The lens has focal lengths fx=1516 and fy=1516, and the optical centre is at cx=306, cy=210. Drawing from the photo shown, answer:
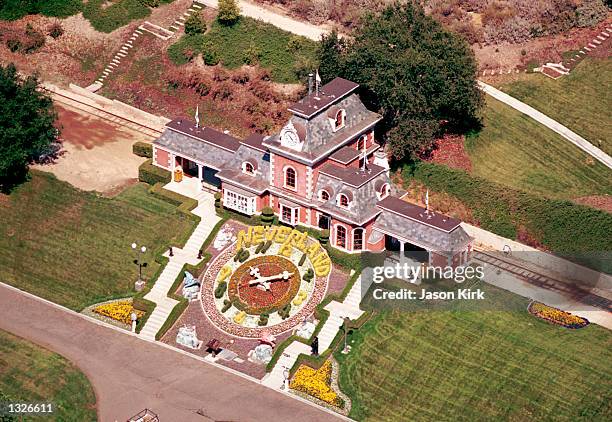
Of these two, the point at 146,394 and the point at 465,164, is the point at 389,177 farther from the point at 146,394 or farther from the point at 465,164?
the point at 146,394

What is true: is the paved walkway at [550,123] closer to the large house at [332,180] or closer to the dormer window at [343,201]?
the large house at [332,180]

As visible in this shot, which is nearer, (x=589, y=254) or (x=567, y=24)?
(x=589, y=254)

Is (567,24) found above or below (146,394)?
above

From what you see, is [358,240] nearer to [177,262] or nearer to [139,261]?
[177,262]

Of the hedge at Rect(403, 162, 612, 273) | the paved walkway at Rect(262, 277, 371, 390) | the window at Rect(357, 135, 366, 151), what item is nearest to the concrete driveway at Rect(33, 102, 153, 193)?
the window at Rect(357, 135, 366, 151)

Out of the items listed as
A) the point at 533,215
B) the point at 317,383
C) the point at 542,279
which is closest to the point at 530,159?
the point at 533,215

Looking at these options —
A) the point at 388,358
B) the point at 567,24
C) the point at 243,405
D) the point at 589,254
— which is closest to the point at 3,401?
the point at 243,405

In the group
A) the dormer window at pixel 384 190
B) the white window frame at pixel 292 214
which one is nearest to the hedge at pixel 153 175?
the white window frame at pixel 292 214
